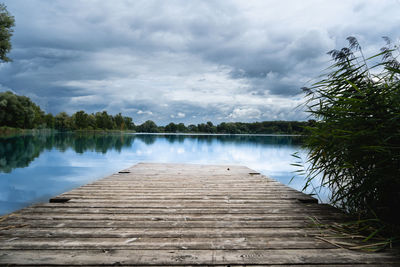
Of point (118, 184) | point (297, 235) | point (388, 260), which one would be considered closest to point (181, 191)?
point (118, 184)

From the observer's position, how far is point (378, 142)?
1.99 m

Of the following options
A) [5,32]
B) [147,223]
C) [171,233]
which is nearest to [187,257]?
[171,233]

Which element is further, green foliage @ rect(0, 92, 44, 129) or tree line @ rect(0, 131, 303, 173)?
green foliage @ rect(0, 92, 44, 129)

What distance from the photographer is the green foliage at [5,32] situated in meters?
18.3

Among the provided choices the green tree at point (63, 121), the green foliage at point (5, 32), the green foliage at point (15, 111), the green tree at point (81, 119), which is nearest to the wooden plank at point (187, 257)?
the green foliage at point (5, 32)

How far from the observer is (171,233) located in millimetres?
1891

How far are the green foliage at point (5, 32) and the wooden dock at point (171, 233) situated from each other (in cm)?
2196

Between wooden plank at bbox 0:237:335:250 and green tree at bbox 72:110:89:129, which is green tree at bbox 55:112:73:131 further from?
wooden plank at bbox 0:237:335:250

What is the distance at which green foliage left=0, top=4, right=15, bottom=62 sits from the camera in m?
18.3

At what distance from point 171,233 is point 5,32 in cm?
Result: 2435

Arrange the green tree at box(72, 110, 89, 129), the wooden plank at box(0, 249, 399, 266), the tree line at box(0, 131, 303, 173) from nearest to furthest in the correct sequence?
1. the wooden plank at box(0, 249, 399, 266)
2. the tree line at box(0, 131, 303, 173)
3. the green tree at box(72, 110, 89, 129)

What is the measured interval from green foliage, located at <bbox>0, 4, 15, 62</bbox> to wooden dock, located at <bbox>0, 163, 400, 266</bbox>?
21956mm

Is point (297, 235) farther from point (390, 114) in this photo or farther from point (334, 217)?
point (390, 114)

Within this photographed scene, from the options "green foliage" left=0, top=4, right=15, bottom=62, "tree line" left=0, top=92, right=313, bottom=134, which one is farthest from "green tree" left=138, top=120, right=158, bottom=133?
"green foliage" left=0, top=4, right=15, bottom=62
